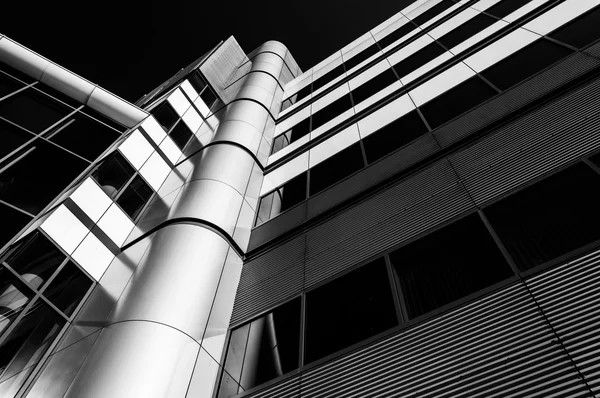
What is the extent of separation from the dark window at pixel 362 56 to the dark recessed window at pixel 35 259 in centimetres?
1626

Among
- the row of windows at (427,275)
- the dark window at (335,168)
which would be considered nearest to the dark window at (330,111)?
the dark window at (335,168)

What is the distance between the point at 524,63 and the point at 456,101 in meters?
2.01

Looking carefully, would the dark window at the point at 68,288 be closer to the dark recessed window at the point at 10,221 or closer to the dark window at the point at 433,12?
the dark recessed window at the point at 10,221

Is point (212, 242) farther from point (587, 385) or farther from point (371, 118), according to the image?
point (587, 385)

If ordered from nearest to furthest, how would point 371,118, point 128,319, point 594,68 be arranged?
point 128,319, point 594,68, point 371,118

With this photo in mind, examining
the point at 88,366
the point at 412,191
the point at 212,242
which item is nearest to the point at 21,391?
the point at 88,366

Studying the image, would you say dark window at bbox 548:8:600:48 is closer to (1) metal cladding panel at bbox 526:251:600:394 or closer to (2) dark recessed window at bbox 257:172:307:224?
(1) metal cladding panel at bbox 526:251:600:394

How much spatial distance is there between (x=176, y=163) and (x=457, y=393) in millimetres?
12800

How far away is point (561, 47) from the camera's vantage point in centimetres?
1089

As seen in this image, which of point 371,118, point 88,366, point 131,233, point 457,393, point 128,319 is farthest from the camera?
point 371,118

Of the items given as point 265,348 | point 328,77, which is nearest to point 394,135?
point 265,348

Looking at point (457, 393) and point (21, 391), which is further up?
point (21, 391)

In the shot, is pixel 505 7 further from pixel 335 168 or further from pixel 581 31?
pixel 335 168

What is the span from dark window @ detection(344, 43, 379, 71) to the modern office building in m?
4.58
